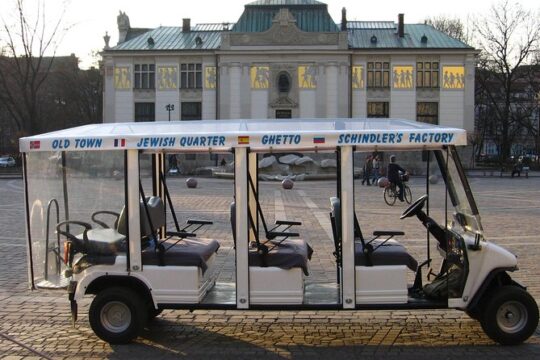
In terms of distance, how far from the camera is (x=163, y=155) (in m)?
7.86

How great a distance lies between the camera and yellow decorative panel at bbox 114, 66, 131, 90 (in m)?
67.1

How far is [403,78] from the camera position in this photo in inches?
2552

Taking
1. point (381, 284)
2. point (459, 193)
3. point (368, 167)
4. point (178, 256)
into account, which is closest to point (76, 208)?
point (178, 256)

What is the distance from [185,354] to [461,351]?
2750mm

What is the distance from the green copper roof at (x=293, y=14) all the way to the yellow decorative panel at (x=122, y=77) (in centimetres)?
1238

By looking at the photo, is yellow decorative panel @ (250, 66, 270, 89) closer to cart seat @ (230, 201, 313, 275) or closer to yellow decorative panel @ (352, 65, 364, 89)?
yellow decorative panel @ (352, 65, 364, 89)

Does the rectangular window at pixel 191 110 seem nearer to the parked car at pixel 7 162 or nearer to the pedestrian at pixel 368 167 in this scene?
the parked car at pixel 7 162

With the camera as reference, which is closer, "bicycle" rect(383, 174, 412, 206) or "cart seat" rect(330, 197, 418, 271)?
"cart seat" rect(330, 197, 418, 271)

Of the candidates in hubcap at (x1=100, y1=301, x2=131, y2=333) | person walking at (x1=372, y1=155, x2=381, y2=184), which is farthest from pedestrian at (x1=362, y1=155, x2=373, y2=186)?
hubcap at (x1=100, y1=301, x2=131, y2=333)

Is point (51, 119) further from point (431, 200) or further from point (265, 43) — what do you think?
point (431, 200)

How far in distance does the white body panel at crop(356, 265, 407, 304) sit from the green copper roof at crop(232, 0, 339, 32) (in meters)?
60.8

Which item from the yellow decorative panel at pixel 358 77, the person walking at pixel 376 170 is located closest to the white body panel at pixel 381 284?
the person walking at pixel 376 170

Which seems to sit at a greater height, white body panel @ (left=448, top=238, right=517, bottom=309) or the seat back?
the seat back

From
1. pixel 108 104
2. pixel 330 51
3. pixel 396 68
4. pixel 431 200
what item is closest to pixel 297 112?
pixel 330 51
